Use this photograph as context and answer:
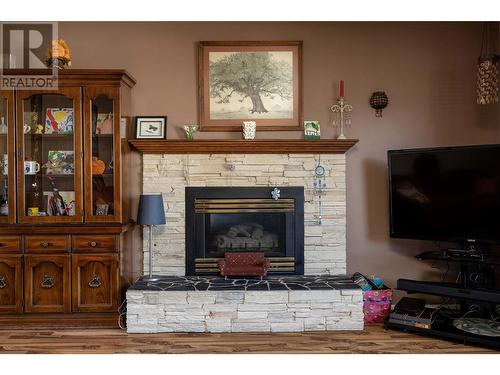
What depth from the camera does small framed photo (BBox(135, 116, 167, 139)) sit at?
12.8 ft

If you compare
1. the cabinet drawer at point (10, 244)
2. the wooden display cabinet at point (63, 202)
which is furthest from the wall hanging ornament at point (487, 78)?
the cabinet drawer at point (10, 244)

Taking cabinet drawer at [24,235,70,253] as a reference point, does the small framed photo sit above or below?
above

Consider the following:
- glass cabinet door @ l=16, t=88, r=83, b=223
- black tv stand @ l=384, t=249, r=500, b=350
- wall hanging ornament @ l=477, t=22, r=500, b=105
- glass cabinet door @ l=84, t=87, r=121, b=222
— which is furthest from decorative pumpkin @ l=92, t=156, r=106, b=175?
wall hanging ornament @ l=477, t=22, r=500, b=105

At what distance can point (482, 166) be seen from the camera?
335 cm

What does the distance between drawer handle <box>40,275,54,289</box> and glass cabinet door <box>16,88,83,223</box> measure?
471 mm

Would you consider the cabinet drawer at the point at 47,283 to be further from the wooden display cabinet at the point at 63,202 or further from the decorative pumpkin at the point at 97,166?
the decorative pumpkin at the point at 97,166

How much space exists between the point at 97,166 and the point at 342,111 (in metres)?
2.08

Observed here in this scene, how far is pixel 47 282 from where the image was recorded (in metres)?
3.53

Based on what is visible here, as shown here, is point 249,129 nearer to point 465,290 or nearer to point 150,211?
point 150,211

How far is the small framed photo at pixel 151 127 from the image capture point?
3896 millimetres

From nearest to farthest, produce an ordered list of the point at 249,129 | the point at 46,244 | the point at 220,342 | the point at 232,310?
the point at 220,342 → the point at 232,310 → the point at 46,244 → the point at 249,129

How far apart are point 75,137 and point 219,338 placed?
1.88 m

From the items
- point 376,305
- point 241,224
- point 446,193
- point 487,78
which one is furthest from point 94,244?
point 487,78

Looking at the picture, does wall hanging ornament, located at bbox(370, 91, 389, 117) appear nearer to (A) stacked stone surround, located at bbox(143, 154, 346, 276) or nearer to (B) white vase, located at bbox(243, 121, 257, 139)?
(A) stacked stone surround, located at bbox(143, 154, 346, 276)
